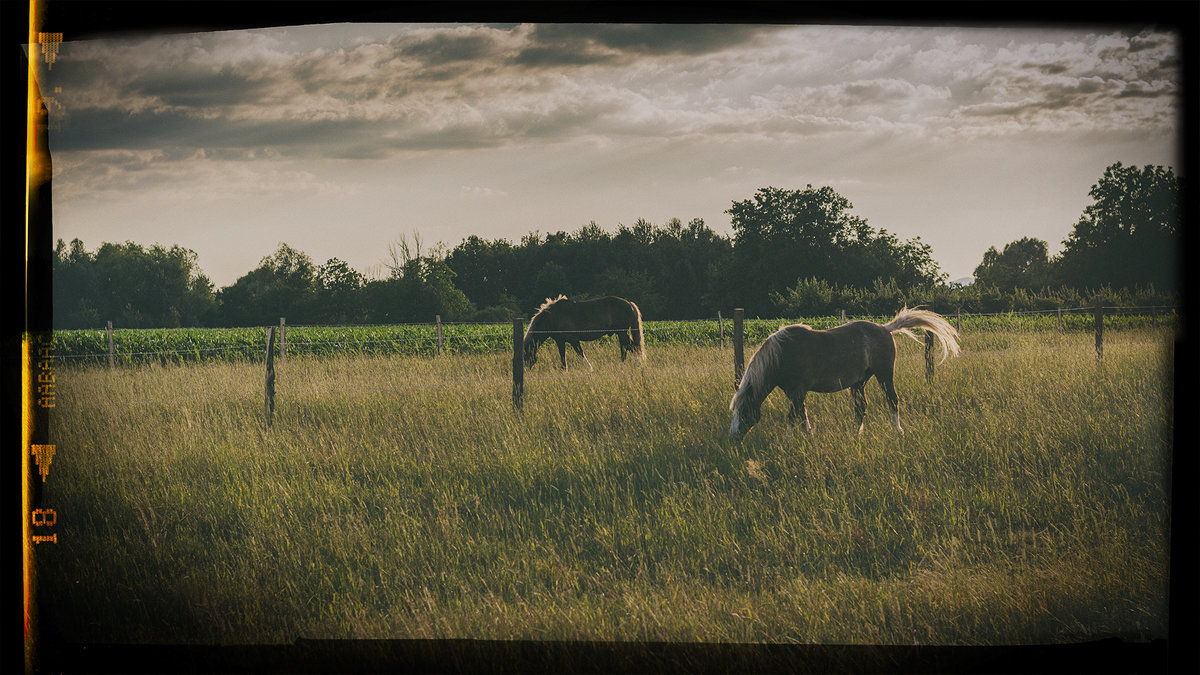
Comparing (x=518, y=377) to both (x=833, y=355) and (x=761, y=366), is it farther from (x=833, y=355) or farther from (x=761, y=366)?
(x=833, y=355)

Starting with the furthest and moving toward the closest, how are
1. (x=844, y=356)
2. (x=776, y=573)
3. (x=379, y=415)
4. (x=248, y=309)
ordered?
1. (x=248, y=309)
2. (x=379, y=415)
3. (x=844, y=356)
4. (x=776, y=573)

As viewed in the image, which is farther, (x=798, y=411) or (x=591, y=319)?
(x=591, y=319)

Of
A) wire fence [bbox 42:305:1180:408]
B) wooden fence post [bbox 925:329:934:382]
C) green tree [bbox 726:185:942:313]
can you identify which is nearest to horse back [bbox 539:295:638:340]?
wire fence [bbox 42:305:1180:408]

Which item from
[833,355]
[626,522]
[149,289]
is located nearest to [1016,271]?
[833,355]

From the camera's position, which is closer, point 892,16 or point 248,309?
point 892,16

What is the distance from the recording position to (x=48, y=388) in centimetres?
278

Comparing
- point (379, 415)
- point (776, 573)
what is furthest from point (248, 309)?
point (776, 573)

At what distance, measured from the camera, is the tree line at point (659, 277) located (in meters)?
24.2

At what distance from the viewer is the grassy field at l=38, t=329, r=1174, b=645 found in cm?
379

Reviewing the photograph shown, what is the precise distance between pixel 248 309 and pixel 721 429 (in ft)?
99.8

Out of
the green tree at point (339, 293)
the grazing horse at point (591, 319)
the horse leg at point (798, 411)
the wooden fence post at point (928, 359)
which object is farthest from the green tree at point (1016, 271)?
the green tree at point (339, 293)

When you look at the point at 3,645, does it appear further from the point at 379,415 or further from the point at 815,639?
the point at 379,415

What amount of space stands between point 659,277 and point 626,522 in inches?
1637

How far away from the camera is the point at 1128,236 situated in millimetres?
14438
